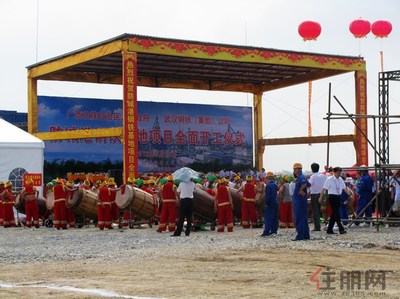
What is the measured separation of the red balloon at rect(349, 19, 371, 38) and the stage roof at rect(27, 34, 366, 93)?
6.31 m

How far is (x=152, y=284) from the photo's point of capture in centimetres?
892

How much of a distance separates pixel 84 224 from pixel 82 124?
1579 cm

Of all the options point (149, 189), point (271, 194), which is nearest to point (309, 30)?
point (149, 189)

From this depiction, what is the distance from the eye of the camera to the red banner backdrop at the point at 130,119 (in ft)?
92.7

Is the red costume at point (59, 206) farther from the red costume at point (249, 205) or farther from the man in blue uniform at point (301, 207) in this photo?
the man in blue uniform at point (301, 207)

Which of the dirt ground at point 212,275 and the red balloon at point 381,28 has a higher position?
the red balloon at point 381,28

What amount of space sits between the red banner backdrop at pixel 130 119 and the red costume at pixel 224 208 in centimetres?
970

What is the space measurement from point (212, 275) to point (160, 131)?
1181 inches

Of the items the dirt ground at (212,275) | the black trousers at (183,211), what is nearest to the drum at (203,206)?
the black trousers at (183,211)

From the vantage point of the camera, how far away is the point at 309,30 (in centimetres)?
A: 2867

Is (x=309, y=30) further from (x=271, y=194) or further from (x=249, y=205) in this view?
(x=271, y=194)

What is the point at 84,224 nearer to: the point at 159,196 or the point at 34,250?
the point at 159,196

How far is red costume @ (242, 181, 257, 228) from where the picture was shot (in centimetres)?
1973

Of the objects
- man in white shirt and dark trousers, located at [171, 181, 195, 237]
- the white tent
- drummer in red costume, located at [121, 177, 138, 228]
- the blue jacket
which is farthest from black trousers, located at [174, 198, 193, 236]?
the white tent
